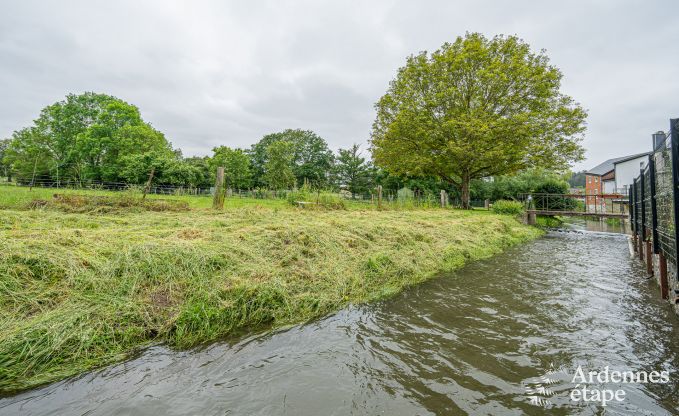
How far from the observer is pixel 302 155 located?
45188mm

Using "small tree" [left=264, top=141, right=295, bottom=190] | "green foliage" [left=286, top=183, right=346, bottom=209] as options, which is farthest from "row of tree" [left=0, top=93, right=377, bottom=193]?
"green foliage" [left=286, top=183, right=346, bottom=209]

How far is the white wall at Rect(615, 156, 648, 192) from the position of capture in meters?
35.8

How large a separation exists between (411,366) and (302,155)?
44.2 m

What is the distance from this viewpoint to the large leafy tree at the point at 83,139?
31828mm

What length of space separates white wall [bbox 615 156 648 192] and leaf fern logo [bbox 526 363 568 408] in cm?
4701

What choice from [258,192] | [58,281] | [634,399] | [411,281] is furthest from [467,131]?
[258,192]

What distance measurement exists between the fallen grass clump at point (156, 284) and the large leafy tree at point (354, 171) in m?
29.8

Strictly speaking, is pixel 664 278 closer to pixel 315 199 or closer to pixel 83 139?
pixel 315 199

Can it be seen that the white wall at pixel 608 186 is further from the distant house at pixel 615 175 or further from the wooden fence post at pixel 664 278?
the wooden fence post at pixel 664 278

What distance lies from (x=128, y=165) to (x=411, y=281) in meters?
34.6

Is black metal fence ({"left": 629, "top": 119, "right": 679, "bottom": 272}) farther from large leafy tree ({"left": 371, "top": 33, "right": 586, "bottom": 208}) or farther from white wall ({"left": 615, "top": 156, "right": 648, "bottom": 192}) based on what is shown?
white wall ({"left": 615, "top": 156, "right": 648, "bottom": 192})

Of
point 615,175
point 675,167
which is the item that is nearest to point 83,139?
point 675,167

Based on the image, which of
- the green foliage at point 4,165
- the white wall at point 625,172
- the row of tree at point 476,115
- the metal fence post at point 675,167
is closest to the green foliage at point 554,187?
the row of tree at point 476,115

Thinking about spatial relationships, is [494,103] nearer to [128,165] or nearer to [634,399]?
[634,399]
